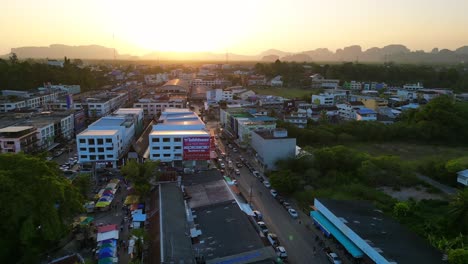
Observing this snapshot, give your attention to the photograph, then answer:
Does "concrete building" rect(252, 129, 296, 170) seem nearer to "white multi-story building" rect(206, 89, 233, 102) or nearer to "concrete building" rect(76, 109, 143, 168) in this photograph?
"concrete building" rect(76, 109, 143, 168)

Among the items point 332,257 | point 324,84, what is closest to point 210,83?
point 324,84

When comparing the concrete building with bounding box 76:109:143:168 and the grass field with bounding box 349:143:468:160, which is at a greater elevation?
the concrete building with bounding box 76:109:143:168

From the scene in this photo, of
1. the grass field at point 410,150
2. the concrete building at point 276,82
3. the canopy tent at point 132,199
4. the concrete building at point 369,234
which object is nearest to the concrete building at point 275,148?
the concrete building at point 369,234

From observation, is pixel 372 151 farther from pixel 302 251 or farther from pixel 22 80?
pixel 22 80

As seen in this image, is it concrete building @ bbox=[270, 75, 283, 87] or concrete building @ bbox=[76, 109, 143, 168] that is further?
concrete building @ bbox=[270, 75, 283, 87]

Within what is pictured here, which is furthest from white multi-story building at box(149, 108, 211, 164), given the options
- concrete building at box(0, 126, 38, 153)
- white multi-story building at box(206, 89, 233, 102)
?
white multi-story building at box(206, 89, 233, 102)

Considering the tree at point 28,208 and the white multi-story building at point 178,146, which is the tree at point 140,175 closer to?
the white multi-story building at point 178,146
